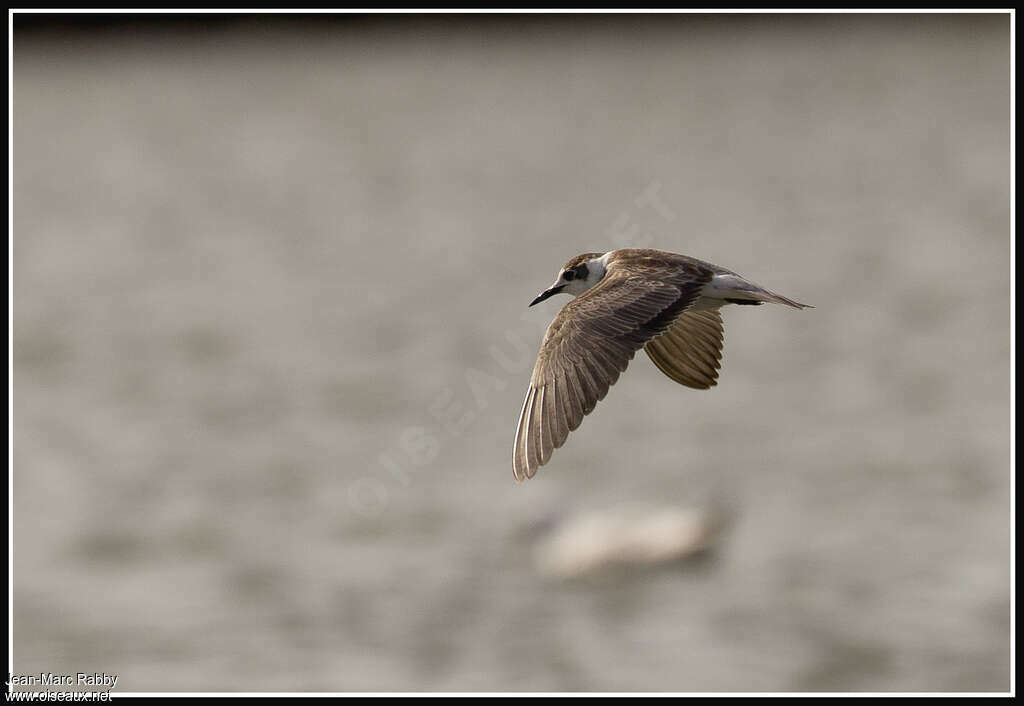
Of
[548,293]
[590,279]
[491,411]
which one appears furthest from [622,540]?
[548,293]

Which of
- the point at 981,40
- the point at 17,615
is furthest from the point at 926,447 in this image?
the point at 981,40

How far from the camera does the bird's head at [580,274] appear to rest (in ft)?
31.2

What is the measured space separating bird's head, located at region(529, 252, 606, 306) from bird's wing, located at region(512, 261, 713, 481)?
0.77 ft

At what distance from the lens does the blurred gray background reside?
117ft

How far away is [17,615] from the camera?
37969 millimetres

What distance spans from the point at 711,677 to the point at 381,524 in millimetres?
12441

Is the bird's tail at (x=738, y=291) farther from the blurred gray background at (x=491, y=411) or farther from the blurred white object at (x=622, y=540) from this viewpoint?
the blurred white object at (x=622, y=540)

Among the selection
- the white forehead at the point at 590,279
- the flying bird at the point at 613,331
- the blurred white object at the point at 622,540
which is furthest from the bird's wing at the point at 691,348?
the blurred white object at the point at 622,540

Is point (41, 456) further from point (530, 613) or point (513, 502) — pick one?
point (530, 613)

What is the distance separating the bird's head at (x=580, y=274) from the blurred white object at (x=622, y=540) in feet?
83.6

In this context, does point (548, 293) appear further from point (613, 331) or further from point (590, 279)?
point (590, 279)

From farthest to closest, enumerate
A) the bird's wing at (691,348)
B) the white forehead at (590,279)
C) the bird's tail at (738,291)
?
the white forehead at (590,279), the bird's wing at (691,348), the bird's tail at (738,291)

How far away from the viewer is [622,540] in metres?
35.0

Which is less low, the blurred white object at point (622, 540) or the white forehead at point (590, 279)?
the blurred white object at point (622, 540)
